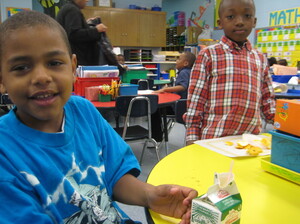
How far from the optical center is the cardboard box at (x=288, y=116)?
807mm

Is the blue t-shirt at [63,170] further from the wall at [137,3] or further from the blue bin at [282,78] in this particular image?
the wall at [137,3]

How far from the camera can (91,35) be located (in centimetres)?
274

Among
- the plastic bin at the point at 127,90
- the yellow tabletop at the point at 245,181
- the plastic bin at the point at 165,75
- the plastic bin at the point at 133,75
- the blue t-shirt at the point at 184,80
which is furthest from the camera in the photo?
the plastic bin at the point at 165,75

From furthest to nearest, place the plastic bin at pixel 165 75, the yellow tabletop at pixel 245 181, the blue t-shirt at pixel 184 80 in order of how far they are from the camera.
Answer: the plastic bin at pixel 165 75 < the blue t-shirt at pixel 184 80 < the yellow tabletop at pixel 245 181

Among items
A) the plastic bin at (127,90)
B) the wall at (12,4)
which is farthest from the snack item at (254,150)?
the wall at (12,4)

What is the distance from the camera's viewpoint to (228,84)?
1.41 m

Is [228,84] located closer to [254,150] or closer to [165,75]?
[254,150]

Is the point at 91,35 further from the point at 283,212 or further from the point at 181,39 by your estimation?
the point at 181,39

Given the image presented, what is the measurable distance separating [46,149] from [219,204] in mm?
414

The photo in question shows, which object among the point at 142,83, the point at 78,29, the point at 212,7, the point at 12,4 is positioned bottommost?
the point at 142,83

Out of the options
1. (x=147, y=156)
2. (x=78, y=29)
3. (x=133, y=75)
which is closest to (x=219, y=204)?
(x=78, y=29)

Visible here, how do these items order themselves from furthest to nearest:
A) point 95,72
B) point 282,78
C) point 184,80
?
point 184,80
point 282,78
point 95,72

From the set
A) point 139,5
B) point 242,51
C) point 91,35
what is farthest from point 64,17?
point 139,5

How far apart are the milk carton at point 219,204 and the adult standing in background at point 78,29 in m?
2.46
